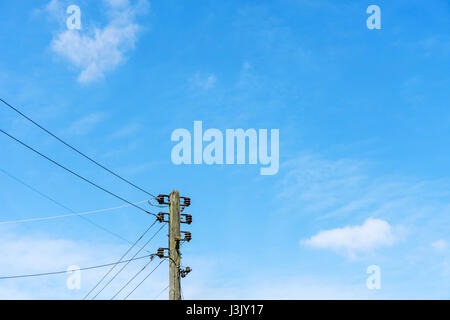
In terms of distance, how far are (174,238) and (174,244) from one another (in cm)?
22

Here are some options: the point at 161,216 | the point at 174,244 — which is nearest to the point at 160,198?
the point at 161,216

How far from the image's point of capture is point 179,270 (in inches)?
769

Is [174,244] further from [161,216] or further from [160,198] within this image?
[160,198]

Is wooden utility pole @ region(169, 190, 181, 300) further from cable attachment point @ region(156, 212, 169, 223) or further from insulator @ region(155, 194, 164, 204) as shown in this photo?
cable attachment point @ region(156, 212, 169, 223)

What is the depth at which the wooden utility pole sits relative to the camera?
18922mm

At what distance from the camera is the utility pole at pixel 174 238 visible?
19109 mm

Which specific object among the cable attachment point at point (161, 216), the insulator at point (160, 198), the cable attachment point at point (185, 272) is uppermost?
the insulator at point (160, 198)

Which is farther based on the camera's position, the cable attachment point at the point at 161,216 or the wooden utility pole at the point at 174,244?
the cable attachment point at the point at 161,216

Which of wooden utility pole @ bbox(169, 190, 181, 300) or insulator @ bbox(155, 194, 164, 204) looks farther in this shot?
insulator @ bbox(155, 194, 164, 204)

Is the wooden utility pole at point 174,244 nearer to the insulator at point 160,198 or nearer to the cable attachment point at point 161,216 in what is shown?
the insulator at point 160,198

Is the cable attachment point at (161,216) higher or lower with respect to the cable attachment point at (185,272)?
higher
